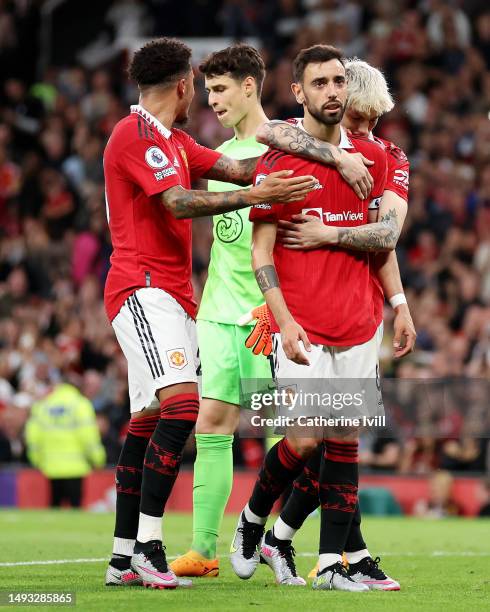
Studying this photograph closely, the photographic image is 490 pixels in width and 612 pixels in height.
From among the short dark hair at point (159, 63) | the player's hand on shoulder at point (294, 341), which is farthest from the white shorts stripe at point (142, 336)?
the short dark hair at point (159, 63)

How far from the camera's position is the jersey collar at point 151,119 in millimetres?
6750

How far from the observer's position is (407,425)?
48.5 feet

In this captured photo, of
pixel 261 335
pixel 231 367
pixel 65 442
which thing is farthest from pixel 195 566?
pixel 65 442

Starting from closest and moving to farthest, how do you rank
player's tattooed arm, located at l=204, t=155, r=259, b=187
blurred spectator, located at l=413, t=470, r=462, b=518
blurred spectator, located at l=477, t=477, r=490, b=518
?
player's tattooed arm, located at l=204, t=155, r=259, b=187 → blurred spectator, located at l=477, t=477, r=490, b=518 → blurred spectator, located at l=413, t=470, r=462, b=518

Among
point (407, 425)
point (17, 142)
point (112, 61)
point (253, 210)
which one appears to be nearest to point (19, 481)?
point (407, 425)

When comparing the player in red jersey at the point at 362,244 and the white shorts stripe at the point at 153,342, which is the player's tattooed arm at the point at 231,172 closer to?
the player in red jersey at the point at 362,244

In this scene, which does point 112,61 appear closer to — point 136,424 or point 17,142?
point 17,142

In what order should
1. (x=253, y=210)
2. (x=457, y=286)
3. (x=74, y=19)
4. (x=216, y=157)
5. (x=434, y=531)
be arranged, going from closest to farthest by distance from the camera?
1. (x=253, y=210)
2. (x=216, y=157)
3. (x=434, y=531)
4. (x=457, y=286)
5. (x=74, y=19)

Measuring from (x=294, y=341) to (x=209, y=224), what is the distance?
1247 centimetres

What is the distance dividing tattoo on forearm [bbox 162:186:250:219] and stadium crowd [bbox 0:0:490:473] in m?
8.38

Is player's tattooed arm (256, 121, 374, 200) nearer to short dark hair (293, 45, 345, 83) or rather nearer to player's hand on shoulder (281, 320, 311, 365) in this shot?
short dark hair (293, 45, 345, 83)

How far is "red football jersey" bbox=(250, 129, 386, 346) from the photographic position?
6.38 m

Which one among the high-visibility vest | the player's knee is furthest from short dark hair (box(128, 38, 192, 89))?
the high-visibility vest

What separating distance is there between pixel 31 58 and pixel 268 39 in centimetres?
Answer: 497
